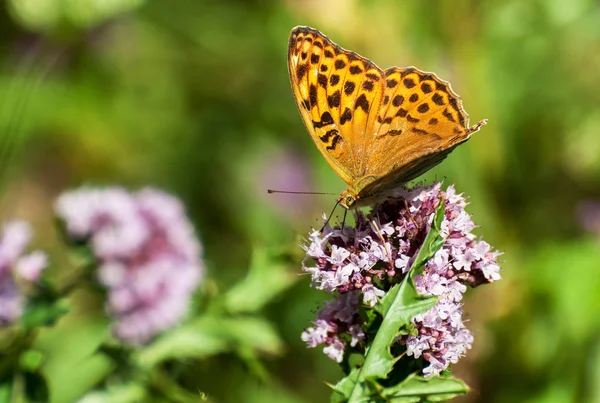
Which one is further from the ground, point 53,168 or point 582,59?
point 582,59

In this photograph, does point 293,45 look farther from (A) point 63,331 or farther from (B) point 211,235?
(B) point 211,235

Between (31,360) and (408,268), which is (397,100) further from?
(31,360)

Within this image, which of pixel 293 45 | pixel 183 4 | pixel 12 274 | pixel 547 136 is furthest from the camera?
pixel 183 4

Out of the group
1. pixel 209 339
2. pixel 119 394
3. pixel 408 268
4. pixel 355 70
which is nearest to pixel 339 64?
pixel 355 70

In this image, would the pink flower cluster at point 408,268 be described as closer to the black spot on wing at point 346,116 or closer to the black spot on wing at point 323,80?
the black spot on wing at point 346,116

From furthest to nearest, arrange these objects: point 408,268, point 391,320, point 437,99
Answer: point 437,99, point 408,268, point 391,320

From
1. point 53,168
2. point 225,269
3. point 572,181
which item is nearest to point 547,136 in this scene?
point 572,181

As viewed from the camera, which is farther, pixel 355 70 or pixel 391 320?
pixel 355 70
